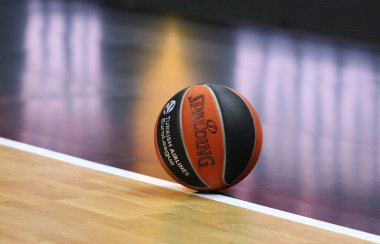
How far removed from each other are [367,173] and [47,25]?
6254 millimetres

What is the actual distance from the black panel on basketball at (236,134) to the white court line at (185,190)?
14 centimetres

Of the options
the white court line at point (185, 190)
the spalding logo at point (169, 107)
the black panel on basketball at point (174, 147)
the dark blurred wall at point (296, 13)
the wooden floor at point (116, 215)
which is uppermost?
the dark blurred wall at point (296, 13)

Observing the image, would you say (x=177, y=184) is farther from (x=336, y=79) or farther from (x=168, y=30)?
(x=168, y=30)

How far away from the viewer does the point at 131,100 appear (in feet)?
25.0

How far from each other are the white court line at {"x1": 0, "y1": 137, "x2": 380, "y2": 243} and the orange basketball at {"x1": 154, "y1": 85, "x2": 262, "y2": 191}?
4.4 inches

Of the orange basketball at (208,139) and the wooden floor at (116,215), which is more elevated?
the orange basketball at (208,139)

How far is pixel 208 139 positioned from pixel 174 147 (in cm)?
18

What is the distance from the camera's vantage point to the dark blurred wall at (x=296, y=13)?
10.9m

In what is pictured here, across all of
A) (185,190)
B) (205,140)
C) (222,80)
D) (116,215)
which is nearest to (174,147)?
(205,140)

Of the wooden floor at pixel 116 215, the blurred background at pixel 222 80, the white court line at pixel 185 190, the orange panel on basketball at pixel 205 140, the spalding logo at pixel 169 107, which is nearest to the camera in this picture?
the wooden floor at pixel 116 215

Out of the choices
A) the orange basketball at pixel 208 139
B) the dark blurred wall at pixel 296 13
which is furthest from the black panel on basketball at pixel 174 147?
the dark blurred wall at pixel 296 13

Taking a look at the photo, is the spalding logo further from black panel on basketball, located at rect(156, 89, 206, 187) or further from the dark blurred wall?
the dark blurred wall

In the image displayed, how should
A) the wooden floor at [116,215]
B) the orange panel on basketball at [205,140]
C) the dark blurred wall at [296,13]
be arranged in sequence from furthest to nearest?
the dark blurred wall at [296,13] → the orange panel on basketball at [205,140] → the wooden floor at [116,215]

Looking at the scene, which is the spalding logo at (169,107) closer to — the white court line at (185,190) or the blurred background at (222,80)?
the white court line at (185,190)
